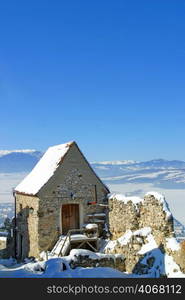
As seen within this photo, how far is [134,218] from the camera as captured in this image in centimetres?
2112

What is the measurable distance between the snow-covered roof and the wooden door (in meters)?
2.31

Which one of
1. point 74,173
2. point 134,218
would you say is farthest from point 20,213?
point 134,218

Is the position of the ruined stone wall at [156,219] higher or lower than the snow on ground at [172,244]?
higher

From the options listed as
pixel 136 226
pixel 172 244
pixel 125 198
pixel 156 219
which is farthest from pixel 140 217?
pixel 172 244

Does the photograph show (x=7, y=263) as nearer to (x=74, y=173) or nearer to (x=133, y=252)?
(x=74, y=173)

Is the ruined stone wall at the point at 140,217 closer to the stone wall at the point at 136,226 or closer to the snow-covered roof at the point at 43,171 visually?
the stone wall at the point at 136,226

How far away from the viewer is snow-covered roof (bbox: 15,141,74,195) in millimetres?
24156

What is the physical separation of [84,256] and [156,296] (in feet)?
40.6

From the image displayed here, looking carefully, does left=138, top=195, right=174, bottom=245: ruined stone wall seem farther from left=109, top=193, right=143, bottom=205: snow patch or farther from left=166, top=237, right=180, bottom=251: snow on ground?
left=109, top=193, right=143, bottom=205: snow patch

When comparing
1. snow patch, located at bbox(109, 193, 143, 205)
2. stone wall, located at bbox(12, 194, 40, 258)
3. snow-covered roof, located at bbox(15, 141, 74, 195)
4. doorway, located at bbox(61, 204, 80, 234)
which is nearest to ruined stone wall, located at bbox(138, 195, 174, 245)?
snow patch, located at bbox(109, 193, 143, 205)

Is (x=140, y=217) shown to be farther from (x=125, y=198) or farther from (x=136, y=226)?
(x=125, y=198)

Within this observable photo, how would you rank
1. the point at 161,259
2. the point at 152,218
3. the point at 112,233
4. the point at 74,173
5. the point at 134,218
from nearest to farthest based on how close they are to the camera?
the point at 161,259 < the point at 152,218 < the point at 134,218 < the point at 112,233 < the point at 74,173

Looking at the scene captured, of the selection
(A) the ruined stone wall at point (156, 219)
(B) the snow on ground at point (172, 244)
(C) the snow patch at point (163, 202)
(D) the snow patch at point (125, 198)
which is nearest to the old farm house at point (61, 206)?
(D) the snow patch at point (125, 198)

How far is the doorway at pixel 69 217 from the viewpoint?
79.6 ft
